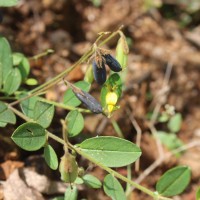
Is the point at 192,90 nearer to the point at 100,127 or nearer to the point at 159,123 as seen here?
the point at 159,123

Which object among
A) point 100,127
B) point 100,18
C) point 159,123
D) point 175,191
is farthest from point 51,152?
point 100,18

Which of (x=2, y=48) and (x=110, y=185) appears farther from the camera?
(x=2, y=48)

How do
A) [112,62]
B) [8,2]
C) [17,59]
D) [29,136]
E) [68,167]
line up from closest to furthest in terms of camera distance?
[68,167] < [29,136] < [112,62] < [8,2] < [17,59]

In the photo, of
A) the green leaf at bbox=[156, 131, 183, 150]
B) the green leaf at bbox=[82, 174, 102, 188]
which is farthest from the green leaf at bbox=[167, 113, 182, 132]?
the green leaf at bbox=[82, 174, 102, 188]

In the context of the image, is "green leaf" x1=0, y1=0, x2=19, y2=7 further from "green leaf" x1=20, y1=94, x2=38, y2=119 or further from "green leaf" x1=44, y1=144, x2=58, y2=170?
"green leaf" x1=44, y1=144, x2=58, y2=170

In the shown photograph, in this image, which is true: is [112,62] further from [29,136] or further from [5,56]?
[5,56]

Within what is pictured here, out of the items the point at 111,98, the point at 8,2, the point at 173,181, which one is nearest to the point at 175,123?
the point at 173,181
